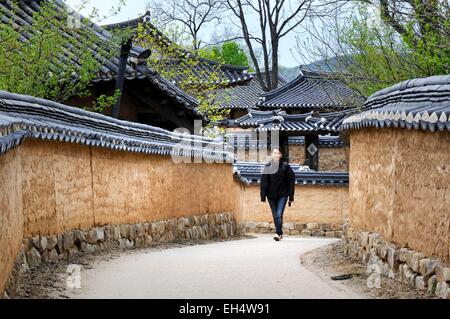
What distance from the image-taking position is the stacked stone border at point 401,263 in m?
7.08

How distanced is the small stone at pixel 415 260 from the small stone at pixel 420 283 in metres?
0.13

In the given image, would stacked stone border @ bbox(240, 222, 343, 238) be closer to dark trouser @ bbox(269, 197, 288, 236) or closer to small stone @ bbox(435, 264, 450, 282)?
dark trouser @ bbox(269, 197, 288, 236)

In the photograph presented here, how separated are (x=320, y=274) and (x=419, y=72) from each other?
22.3ft

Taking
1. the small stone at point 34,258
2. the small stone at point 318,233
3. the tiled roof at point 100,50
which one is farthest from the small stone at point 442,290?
the small stone at point 318,233

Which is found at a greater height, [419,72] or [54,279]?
[419,72]

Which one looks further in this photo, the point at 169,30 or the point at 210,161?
the point at 169,30

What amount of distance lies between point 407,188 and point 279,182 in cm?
670

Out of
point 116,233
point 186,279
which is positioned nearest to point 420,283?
point 186,279

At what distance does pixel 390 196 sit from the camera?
923cm

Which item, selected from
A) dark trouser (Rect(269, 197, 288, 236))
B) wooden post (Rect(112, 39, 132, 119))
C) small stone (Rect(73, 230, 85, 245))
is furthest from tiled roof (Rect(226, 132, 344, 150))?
small stone (Rect(73, 230, 85, 245))

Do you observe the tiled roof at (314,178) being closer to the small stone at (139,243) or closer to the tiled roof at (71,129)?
the tiled roof at (71,129)
